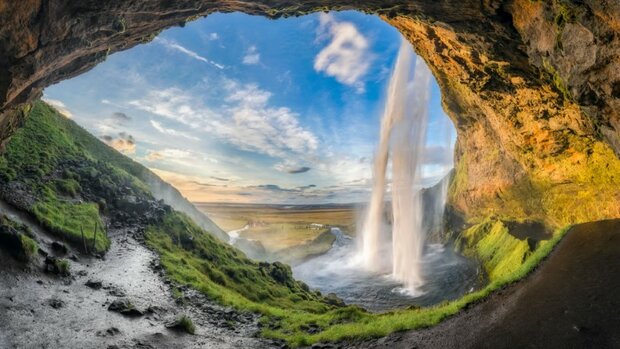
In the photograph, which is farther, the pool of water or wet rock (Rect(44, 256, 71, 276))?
the pool of water

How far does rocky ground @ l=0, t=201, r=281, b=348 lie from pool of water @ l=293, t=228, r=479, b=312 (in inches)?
646

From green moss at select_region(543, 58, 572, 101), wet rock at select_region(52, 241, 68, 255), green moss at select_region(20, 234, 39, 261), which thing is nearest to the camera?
green moss at select_region(543, 58, 572, 101)

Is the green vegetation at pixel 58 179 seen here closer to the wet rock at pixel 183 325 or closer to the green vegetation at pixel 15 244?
the green vegetation at pixel 15 244

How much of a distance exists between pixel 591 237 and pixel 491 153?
21745 millimetres

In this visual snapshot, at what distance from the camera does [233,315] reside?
18938 mm

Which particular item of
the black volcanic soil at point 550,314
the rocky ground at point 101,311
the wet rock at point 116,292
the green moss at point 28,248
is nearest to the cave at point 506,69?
the black volcanic soil at point 550,314

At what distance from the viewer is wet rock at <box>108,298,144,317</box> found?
51.4 feet

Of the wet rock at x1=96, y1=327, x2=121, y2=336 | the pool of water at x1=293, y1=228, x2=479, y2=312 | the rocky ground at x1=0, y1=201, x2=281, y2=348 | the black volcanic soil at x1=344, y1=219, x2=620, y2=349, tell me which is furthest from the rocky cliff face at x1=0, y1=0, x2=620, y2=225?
the wet rock at x1=96, y1=327, x2=121, y2=336

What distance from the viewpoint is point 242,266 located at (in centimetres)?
3144

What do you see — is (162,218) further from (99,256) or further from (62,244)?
(62,244)

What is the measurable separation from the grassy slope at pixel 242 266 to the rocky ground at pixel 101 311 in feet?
5.30

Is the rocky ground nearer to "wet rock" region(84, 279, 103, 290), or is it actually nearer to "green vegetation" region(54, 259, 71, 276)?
"wet rock" region(84, 279, 103, 290)

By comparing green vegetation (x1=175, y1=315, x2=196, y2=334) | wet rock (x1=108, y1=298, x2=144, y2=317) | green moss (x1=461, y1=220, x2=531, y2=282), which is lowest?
green moss (x1=461, y1=220, x2=531, y2=282)

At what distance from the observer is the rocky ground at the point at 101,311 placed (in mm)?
12469
